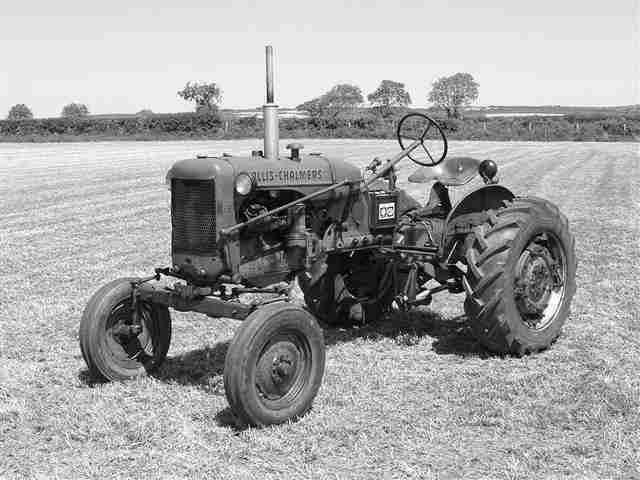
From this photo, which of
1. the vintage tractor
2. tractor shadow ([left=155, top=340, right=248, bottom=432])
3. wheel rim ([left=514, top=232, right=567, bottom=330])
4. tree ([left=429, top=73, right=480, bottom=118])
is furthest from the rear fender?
tree ([left=429, top=73, right=480, bottom=118])

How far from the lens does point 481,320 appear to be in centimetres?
529

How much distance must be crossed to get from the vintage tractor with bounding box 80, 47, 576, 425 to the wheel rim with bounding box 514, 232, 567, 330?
0.01 metres

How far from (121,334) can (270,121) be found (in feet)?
5.60

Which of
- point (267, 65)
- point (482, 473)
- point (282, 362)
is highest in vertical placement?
point (267, 65)

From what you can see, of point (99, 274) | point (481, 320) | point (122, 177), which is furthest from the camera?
point (122, 177)

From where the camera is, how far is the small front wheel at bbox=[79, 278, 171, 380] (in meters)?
4.87

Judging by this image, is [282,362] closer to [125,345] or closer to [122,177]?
[125,345]

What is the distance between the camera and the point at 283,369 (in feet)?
14.5

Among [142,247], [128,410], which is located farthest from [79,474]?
[142,247]

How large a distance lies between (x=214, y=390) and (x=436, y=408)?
1.41m

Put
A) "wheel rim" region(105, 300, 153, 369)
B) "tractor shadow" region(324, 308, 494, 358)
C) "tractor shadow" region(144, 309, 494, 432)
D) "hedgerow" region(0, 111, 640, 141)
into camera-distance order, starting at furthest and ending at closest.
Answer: "hedgerow" region(0, 111, 640, 141) < "tractor shadow" region(324, 308, 494, 358) < "tractor shadow" region(144, 309, 494, 432) < "wheel rim" region(105, 300, 153, 369)

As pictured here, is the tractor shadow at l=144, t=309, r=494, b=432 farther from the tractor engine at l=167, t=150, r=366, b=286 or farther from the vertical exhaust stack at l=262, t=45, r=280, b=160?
the vertical exhaust stack at l=262, t=45, r=280, b=160

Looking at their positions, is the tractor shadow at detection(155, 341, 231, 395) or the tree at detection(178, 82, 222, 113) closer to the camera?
the tractor shadow at detection(155, 341, 231, 395)

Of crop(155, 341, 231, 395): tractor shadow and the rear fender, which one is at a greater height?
the rear fender
